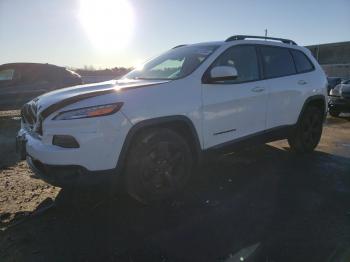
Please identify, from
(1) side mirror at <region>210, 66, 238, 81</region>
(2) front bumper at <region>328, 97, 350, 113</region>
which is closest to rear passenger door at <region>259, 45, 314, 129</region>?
(1) side mirror at <region>210, 66, 238, 81</region>

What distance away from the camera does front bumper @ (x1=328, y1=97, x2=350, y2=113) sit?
1180 cm

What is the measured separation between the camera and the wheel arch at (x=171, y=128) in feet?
12.0

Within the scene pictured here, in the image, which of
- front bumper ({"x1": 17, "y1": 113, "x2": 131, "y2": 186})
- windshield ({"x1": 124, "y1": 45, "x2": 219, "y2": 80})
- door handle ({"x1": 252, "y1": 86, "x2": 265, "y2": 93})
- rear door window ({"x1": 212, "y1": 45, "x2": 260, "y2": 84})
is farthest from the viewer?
door handle ({"x1": 252, "y1": 86, "x2": 265, "y2": 93})

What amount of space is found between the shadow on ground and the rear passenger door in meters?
0.98

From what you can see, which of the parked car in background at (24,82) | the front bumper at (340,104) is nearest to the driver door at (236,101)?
the parked car in background at (24,82)

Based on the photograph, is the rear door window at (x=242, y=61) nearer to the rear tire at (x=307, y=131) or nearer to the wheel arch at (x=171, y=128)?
the wheel arch at (x=171, y=128)

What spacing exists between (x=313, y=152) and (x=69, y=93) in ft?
14.5

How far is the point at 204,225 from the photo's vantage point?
11.8 ft

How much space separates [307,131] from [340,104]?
6380mm

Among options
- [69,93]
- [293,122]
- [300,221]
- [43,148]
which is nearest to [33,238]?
[43,148]

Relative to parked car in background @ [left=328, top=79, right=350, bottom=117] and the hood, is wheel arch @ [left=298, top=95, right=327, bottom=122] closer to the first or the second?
the hood

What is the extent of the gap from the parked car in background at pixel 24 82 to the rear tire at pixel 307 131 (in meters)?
7.34

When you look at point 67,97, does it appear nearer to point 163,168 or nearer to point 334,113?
point 163,168

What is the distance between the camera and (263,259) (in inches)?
117
